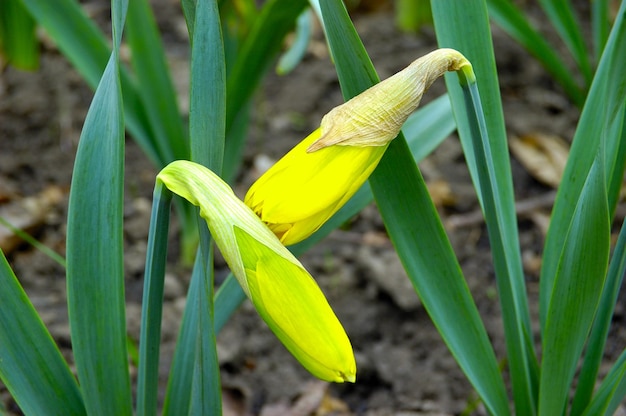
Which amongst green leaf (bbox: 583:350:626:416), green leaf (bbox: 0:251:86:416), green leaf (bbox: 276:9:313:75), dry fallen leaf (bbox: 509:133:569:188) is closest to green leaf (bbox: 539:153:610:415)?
green leaf (bbox: 583:350:626:416)

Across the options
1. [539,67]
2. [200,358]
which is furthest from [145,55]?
[539,67]

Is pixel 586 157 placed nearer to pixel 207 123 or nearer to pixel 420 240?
pixel 420 240

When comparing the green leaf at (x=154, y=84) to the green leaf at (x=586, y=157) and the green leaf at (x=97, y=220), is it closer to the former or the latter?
the green leaf at (x=97, y=220)

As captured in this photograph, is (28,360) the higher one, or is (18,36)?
(18,36)

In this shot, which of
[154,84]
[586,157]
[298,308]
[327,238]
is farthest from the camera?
[327,238]

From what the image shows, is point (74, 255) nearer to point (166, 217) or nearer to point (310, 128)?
point (166, 217)

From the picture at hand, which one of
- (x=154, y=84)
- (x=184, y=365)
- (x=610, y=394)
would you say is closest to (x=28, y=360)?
(x=184, y=365)

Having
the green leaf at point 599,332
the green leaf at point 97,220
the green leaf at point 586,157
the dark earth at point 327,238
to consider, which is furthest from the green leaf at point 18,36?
the green leaf at point 599,332

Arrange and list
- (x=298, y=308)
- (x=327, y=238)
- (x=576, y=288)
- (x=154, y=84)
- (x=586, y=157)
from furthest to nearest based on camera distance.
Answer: (x=327, y=238)
(x=154, y=84)
(x=586, y=157)
(x=576, y=288)
(x=298, y=308)
